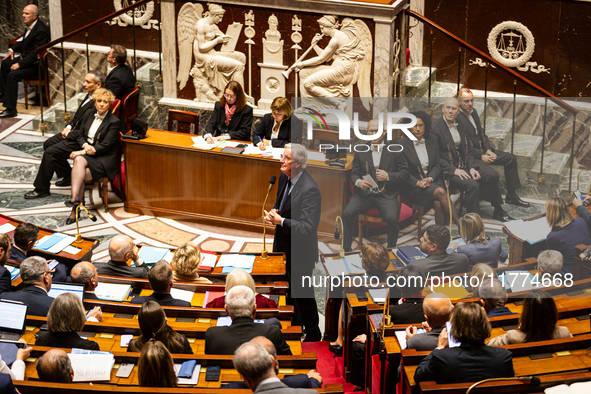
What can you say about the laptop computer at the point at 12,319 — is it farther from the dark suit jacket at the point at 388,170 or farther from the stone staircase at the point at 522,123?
the stone staircase at the point at 522,123

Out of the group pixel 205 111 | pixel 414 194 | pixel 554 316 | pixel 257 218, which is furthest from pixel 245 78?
pixel 554 316

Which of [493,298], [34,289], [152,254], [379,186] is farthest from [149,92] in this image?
[493,298]

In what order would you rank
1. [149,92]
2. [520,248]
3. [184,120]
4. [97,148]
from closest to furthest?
[520,248]
[97,148]
[184,120]
[149,92]

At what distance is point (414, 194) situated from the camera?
4.51m

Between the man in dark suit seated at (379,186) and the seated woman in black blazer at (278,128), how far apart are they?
93.4 inches

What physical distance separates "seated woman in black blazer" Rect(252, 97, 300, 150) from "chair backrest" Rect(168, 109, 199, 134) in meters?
0.87

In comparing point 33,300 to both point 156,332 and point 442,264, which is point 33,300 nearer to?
point 156,332

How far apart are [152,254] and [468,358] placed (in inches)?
114

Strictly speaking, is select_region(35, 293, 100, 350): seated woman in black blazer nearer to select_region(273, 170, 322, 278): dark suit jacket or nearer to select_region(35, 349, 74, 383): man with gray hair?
select_region(35, 349, 74, 383): man with gray hair

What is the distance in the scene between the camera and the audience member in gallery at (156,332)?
3693mm

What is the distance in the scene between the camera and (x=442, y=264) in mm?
4512

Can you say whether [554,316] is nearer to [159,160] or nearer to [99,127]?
[159,160]

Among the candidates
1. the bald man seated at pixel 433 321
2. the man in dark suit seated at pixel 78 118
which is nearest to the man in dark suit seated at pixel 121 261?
the bald man seated at pixel 433 321

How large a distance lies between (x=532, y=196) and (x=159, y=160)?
390 cm
